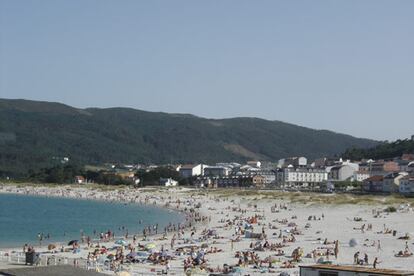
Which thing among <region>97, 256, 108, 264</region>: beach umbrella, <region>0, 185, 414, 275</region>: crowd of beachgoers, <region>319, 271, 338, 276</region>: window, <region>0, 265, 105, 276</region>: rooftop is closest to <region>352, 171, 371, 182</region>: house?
<region>0, 185, 414, 275</region>: crowd of beachgoers

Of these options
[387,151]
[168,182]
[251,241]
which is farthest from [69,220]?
[387,151]

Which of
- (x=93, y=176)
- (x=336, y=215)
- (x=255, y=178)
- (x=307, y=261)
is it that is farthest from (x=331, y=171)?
(x=307, y=261)

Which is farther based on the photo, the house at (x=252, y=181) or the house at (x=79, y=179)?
the house at (x=79, y=179)

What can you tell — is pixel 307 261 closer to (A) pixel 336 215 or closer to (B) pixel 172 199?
(A) pixel 336 215

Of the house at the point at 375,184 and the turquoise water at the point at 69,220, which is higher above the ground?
the house at the point at 375,184

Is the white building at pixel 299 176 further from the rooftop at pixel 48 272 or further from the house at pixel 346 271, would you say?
the rooftop at pixel 48 272

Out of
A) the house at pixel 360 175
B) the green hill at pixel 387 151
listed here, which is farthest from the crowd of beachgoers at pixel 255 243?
the green hill at pixel 387 151
